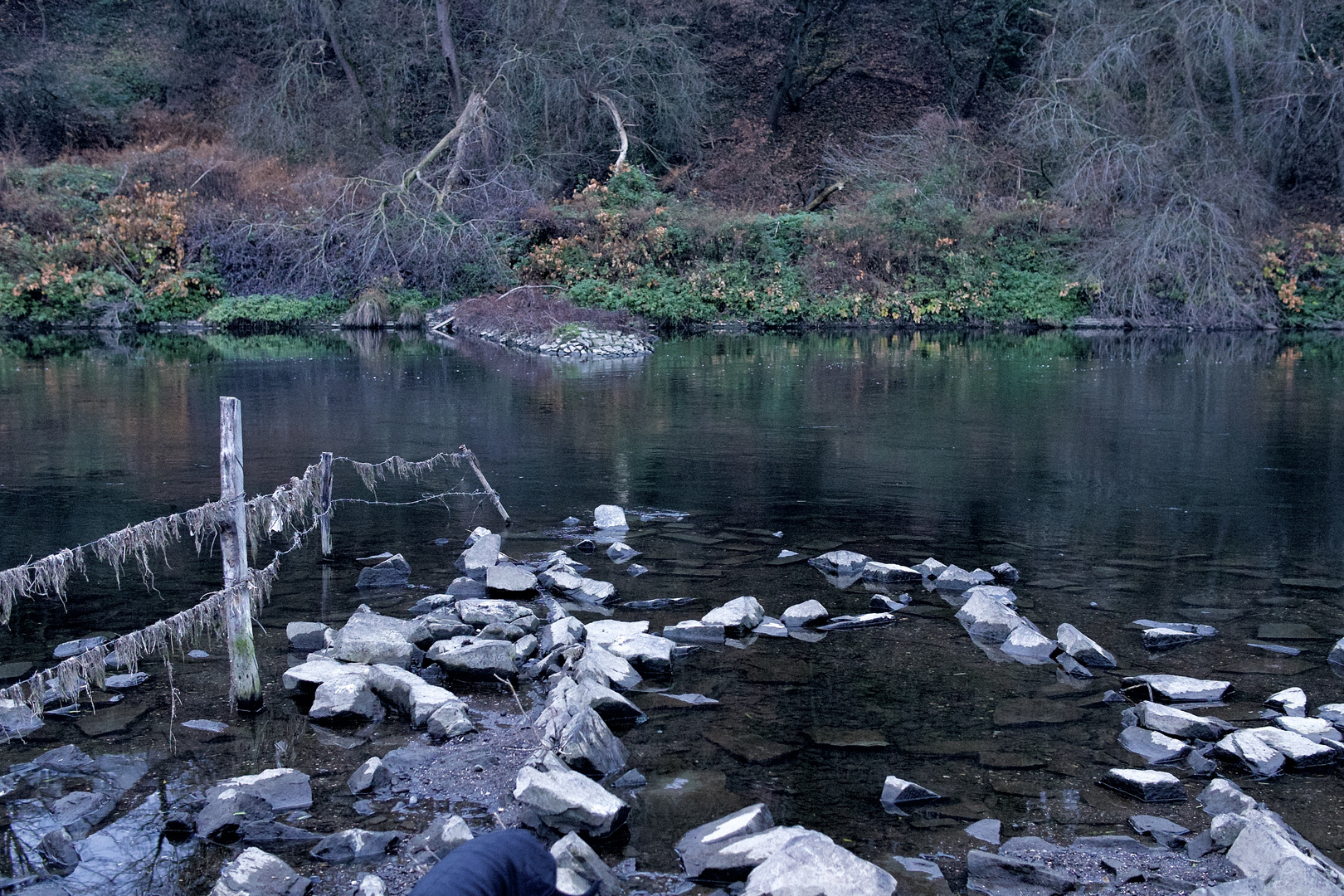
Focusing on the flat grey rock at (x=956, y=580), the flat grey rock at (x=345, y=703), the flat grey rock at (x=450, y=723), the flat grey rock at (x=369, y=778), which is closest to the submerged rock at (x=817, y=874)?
the flat grey rock at (x=369, y=778)

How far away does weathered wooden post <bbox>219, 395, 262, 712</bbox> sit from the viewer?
5.70 metres

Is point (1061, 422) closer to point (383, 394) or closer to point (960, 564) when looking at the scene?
point (960, 564)

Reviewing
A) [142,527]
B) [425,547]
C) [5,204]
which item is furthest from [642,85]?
[142,527]

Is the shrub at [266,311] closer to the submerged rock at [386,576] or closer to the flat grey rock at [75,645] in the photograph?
the submerged rock at [386,576]

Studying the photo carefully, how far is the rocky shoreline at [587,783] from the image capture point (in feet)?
13.8

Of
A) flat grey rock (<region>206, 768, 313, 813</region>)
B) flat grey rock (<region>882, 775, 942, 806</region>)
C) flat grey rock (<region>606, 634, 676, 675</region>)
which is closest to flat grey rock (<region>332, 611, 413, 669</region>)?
flat grey rock (<region>606, 634, 676, 675</region>)

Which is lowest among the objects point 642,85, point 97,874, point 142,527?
point 97,874

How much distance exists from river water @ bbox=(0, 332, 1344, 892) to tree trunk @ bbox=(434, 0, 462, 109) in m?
15.4

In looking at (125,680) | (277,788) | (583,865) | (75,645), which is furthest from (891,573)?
(75,645)

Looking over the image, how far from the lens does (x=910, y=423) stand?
15172 millimetres

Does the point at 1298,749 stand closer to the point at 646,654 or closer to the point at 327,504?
the point at 646,654

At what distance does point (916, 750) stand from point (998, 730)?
1.70 ft

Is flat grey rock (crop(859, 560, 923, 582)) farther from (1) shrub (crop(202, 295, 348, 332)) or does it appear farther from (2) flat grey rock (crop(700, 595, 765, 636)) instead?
(1) shrub (crop(202, 295, 348, 332))

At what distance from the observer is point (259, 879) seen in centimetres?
415
